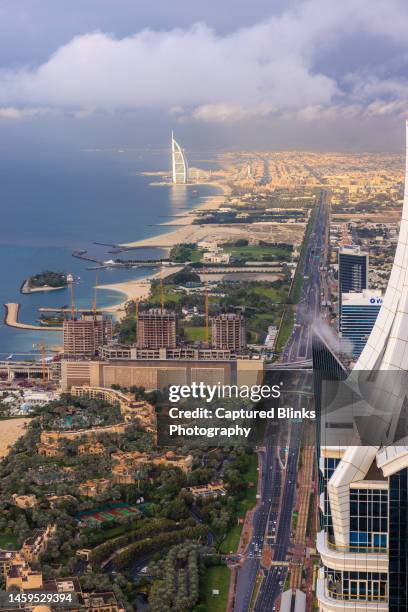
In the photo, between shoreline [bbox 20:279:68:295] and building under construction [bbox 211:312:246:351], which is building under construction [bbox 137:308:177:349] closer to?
building under construction [bbox 211:312:246:351]

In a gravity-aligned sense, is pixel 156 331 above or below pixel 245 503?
above

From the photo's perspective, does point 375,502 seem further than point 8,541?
No

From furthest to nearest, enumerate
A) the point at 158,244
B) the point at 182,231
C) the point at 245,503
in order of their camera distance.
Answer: the point at 182,231
the point at 158,244
the point at 245,503

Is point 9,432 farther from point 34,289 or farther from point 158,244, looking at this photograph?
point 158,244

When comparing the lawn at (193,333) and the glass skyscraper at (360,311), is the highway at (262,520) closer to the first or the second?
the glass skyscraper at (360,311)

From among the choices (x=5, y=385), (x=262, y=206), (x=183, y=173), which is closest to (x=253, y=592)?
(x=5, y=385)

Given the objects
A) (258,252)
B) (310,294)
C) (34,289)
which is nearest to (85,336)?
(310,294)

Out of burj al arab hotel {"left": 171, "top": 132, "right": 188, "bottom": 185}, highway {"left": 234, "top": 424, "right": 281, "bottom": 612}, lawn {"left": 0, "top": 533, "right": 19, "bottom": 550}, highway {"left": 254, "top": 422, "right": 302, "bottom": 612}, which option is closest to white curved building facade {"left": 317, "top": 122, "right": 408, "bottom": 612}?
highway {"left": 254, "top": 422, "right": 302, "bottom": 612}
